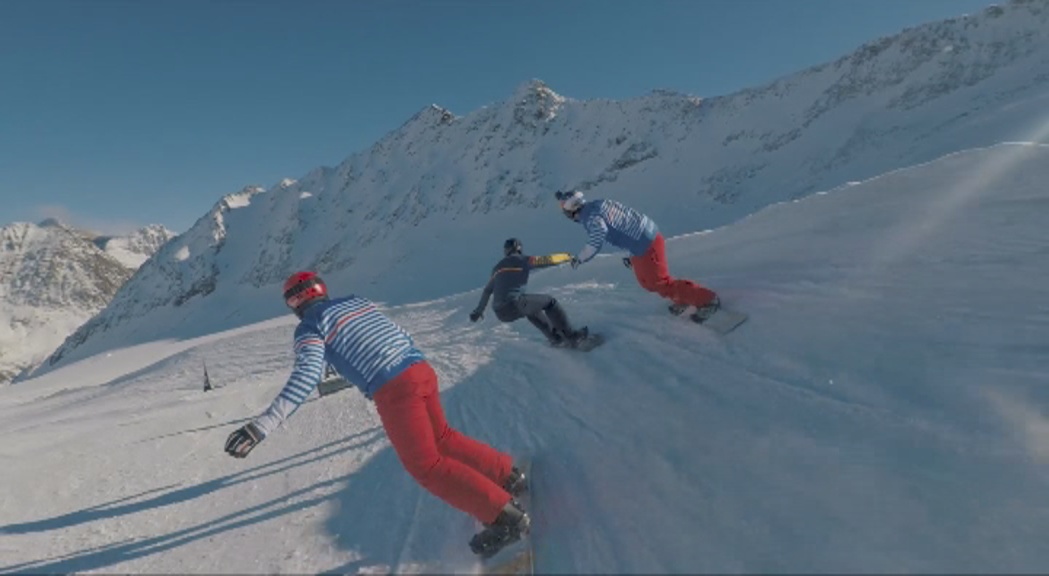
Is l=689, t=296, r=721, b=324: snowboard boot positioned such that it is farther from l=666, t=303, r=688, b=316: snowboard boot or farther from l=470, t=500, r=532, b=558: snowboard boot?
l=470, t=500, r=532, b=558: snowboard boot

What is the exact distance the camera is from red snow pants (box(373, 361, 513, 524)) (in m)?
3.58

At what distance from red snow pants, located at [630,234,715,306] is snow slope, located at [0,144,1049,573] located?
0.35 m

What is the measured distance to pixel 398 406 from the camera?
149 inches

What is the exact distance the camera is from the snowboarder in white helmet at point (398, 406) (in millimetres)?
3559

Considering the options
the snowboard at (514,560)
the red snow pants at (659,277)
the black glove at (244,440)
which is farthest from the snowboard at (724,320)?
the black glove at (244,440)

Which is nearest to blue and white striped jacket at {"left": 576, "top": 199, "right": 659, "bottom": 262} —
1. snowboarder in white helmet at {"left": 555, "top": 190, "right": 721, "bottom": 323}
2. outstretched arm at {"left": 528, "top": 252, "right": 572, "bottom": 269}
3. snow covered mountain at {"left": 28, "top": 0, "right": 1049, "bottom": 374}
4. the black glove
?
snowboarder in white helmet at {"left": 555, "top": 190, "right": 721, "bottom": 323}

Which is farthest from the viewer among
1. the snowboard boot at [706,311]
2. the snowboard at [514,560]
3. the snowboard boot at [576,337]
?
the snowboard boot at [576,337]

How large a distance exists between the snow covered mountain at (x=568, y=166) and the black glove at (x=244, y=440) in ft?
168

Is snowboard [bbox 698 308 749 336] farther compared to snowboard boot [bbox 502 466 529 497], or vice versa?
snowboard [bbox 698 308 749 336]

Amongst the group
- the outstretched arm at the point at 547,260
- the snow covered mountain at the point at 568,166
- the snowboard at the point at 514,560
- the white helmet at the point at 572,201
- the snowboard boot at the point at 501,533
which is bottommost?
the snowboard at the point at 514,560

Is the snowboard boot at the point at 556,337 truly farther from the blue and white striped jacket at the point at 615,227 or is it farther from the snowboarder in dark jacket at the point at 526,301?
the blue and white striped jacket at the point at 615,227

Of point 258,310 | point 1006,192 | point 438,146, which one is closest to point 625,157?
point 438,146

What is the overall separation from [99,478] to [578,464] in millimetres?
5358

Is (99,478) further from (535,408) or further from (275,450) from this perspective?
(535,408)
